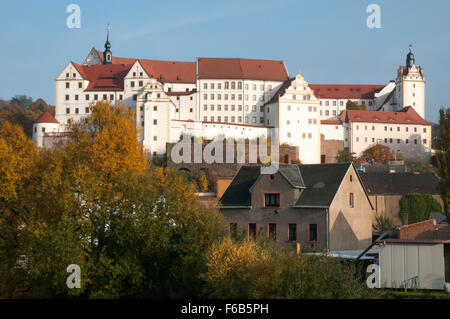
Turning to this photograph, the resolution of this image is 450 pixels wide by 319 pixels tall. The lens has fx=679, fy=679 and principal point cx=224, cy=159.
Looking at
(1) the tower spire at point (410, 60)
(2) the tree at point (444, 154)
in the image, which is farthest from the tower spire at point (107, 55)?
(2) the tree at point (444, 154)

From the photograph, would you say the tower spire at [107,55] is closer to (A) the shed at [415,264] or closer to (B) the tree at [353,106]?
(B) the tree at [353,106]

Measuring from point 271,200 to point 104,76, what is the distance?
77.8m

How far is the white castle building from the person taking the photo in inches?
4028

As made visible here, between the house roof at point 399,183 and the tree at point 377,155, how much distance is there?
44.1 meters

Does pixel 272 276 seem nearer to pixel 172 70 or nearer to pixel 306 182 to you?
pixel 306 182

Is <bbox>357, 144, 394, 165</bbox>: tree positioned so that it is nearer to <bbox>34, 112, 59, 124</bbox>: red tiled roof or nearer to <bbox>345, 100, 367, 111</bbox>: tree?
<bbox>345, 100, 367, 111</bbox>: tree

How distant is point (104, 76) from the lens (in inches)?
4405

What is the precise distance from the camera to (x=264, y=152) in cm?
9938

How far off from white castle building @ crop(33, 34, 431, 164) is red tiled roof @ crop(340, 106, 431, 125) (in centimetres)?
20

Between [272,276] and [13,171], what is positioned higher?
[13,171]

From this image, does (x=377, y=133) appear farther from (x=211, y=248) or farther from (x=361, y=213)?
(x=211, y=248)

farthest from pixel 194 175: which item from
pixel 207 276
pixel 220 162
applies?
pixel 207 276

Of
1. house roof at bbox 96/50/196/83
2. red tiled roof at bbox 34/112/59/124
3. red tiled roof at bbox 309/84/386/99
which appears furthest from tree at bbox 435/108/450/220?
red tiled roof at bbox 309/84/386/99

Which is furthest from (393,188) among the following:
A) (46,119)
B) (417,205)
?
(46,119)
